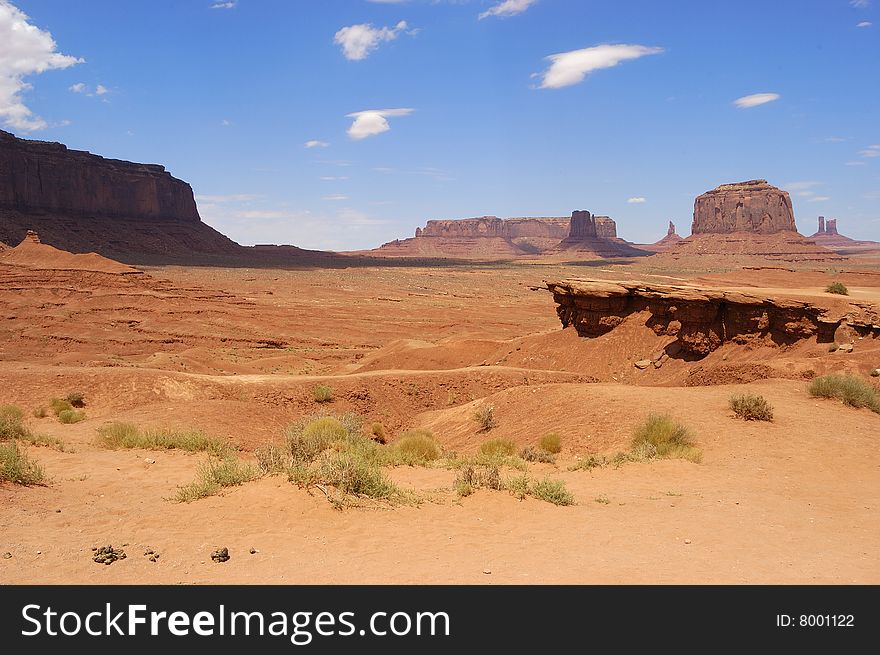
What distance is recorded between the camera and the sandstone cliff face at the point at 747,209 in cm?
12812

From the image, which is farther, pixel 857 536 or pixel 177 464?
pixel 177 464

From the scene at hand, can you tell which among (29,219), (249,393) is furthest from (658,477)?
(29,219)

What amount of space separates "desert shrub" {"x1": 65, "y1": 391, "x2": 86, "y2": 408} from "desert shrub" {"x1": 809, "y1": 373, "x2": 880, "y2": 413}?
17.1 metres

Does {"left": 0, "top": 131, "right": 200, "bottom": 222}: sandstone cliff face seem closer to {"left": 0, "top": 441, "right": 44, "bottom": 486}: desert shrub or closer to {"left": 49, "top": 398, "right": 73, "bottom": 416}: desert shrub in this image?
{"left": 49, "top": 398, "right": 73, "bottom": 416}: desert shrub

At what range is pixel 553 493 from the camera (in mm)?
8266

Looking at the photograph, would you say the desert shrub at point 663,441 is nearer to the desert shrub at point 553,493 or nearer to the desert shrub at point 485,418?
the desert shrub at point 553,493

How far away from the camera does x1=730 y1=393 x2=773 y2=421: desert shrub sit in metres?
11.6

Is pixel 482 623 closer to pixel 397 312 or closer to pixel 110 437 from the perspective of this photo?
pixel 110 437

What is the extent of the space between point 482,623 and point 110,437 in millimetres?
9685

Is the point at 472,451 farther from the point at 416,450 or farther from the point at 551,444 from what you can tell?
the point at 551,444

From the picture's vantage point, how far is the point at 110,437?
11.9 m

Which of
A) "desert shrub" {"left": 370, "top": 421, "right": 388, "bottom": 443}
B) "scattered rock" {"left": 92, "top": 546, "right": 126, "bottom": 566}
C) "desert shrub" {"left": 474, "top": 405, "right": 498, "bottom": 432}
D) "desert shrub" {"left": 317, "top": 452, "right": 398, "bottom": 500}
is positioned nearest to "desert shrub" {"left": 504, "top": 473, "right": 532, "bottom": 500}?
"desert shrub" {"left": 317, "top": 452, "right": 398, "bottom": 500}

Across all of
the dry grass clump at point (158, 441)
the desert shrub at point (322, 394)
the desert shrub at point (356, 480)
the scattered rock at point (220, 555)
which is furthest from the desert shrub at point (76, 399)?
the scattered rock at point (220, 555)

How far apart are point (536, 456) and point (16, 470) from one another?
7.58 meters
